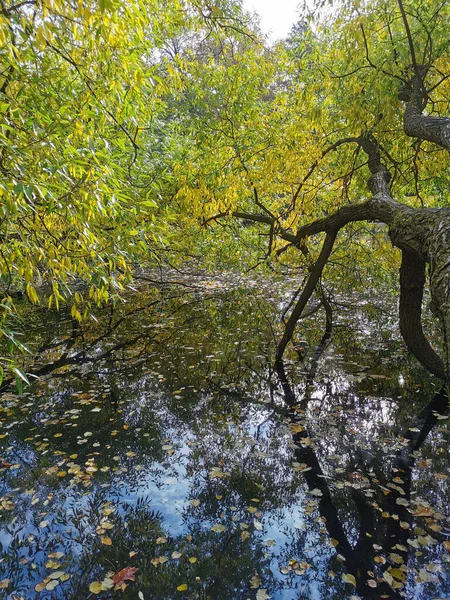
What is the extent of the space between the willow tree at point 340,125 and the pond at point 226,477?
1.09 metres

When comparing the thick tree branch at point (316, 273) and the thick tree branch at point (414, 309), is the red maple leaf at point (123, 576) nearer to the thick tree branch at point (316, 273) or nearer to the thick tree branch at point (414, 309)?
the thick tree branch at point (414, 309)

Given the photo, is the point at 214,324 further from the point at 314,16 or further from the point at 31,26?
the point at 31,26

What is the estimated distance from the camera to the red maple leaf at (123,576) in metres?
2.90

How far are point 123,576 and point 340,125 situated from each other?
565 centimetres

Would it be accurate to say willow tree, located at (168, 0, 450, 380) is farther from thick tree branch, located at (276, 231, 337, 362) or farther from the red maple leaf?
the red maple leaf

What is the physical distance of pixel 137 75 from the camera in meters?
2.82

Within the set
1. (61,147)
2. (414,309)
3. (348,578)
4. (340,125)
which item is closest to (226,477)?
(348,578)

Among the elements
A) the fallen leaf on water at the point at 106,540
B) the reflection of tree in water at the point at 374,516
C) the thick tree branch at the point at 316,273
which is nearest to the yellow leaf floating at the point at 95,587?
the fallen leaf on water at the point at 106,540

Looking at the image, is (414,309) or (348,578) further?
(414,309)

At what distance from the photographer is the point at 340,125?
223 inches

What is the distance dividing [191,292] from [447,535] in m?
10.2

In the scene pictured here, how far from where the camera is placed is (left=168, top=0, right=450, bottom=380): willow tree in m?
4.12

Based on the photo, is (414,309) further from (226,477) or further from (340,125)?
(226,477)

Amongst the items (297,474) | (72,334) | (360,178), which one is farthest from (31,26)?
(72,334)
